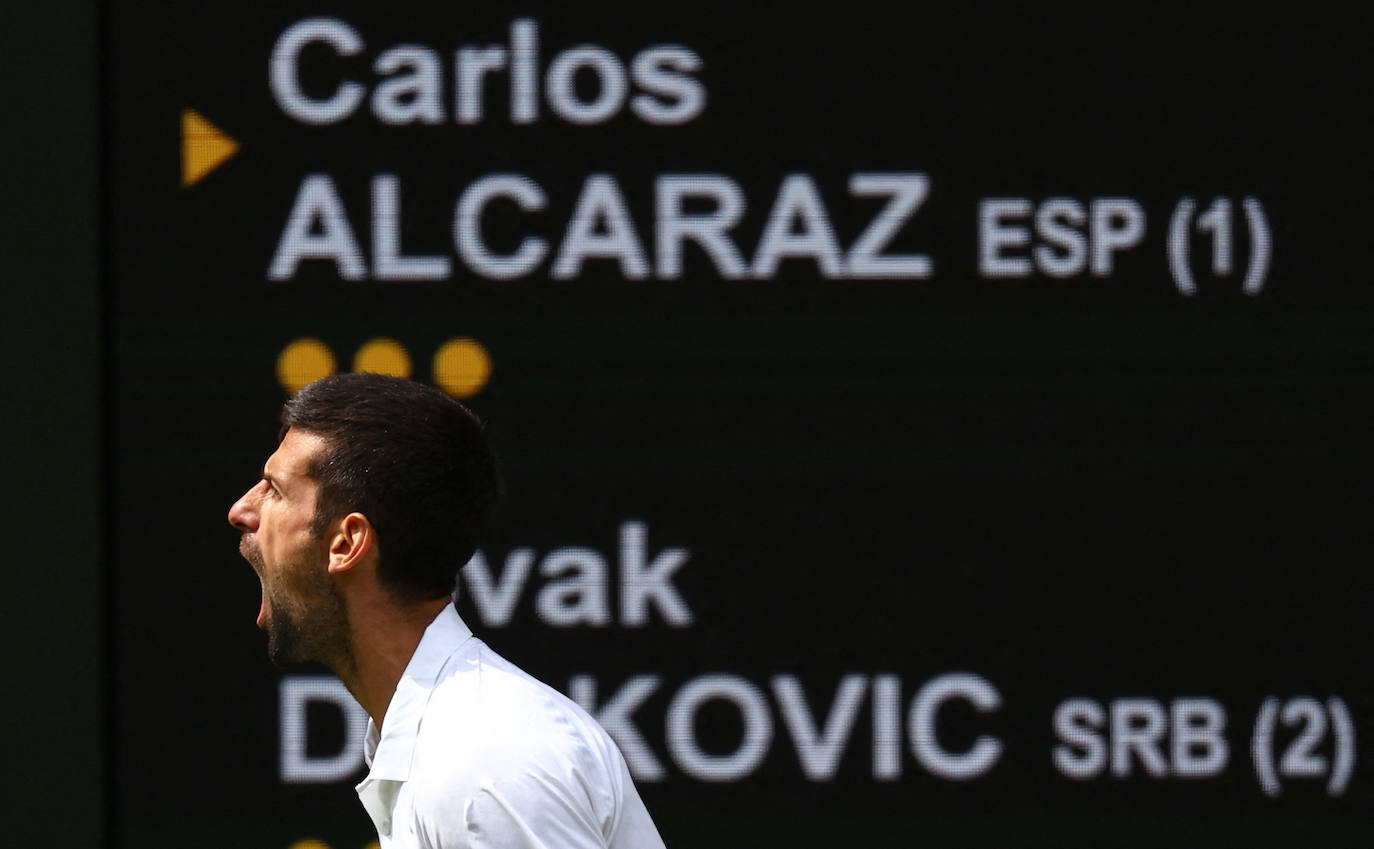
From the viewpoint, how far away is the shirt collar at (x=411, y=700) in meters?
2.10

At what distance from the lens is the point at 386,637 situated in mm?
2219

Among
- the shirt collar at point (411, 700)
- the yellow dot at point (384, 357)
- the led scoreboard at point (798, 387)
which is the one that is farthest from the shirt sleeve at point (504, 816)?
the yellow dot at point (384, 357)

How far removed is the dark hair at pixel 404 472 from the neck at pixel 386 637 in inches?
0.8

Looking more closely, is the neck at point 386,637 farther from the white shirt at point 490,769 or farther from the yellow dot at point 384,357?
the yellow dot at point 384,357

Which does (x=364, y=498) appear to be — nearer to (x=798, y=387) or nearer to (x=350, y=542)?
(x=350, y=542)

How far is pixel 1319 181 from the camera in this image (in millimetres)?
3277

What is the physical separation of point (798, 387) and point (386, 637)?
3.89 ft

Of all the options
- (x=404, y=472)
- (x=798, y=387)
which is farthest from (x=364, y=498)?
Result: (x=798, y=387)

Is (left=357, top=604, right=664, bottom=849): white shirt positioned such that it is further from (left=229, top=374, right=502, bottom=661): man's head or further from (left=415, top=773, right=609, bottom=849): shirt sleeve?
(left=229, top=374, right=502, bottom=661): man's head

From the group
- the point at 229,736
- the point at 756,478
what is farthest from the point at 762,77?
the point at 229,736

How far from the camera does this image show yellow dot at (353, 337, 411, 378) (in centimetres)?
322

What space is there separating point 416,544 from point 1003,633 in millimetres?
1334

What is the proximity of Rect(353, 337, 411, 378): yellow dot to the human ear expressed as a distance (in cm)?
106

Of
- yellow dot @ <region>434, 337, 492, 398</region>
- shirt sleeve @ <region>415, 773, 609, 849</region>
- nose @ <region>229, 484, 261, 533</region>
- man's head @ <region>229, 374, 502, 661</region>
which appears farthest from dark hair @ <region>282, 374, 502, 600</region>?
yellow dot @ <region>434, 337, 492, 398</region>
